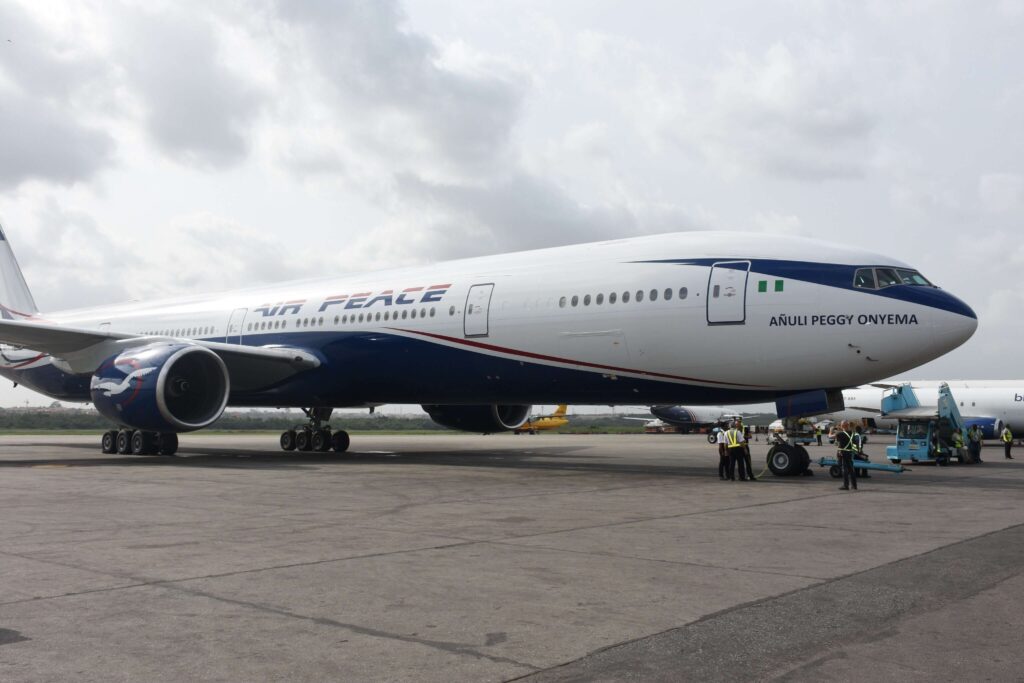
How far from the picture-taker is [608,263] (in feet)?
50.3

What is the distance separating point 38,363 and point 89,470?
10.4 metres

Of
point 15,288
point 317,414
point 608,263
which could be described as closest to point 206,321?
point 317,414

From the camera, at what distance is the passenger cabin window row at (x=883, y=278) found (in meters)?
13.1

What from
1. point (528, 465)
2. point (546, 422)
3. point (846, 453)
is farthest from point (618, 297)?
point (546, 422)

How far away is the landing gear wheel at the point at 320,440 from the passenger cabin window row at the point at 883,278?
14.7m

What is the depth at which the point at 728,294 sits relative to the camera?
13773mm

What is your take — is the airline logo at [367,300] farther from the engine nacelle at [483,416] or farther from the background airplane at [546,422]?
the background airplane at [546,422]

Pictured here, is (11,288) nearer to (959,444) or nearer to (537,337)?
(537,337)

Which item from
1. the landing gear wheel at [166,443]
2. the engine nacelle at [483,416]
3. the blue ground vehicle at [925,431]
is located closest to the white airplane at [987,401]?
the blue ground vehicle at [925,431]

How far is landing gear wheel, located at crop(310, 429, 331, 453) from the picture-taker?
23.2 m

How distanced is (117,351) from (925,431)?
64.8 ft

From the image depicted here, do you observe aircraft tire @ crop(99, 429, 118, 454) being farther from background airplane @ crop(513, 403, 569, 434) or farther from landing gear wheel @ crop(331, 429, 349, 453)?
background airplane @ crop(513, 403, 569, 434)

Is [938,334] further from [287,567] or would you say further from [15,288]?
[15,288]

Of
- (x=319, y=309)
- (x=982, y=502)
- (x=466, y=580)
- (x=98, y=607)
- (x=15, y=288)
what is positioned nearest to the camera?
(x=98, y=607)
